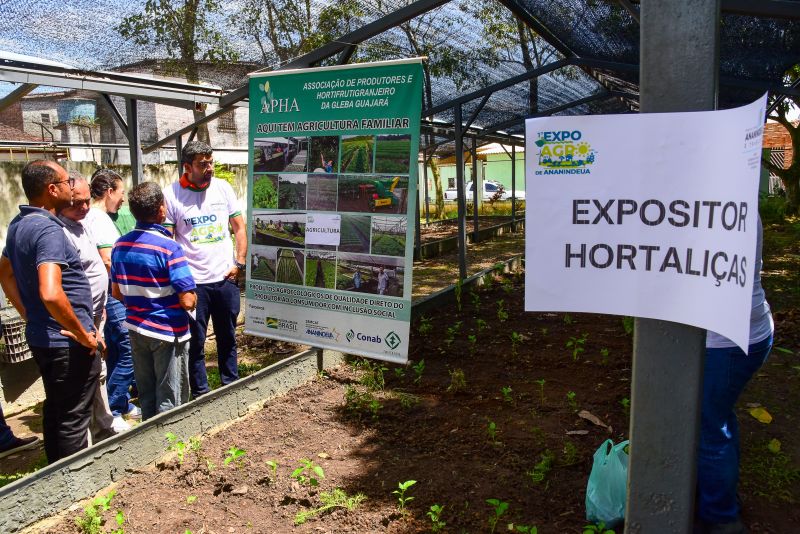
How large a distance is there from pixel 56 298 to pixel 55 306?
0.04 m

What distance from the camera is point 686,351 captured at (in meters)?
1.75

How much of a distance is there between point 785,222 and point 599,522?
57.2 ft

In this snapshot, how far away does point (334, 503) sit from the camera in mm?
3145

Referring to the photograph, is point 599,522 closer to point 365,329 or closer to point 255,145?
point 365,329

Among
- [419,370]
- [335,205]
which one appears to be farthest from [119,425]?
[419,370]

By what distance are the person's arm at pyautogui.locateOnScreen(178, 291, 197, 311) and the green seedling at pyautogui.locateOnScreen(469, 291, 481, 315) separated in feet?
12.8

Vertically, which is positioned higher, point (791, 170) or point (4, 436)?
point (791, 170)

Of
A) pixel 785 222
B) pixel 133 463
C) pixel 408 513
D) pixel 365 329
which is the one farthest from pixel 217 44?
pixel 785 222

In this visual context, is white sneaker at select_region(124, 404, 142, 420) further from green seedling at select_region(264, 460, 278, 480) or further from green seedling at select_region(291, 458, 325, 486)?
green seedling at select_region(291, 458, 325, 486)

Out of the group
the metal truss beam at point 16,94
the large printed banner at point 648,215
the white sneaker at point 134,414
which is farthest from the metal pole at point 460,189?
the large printed banner at point 648,215

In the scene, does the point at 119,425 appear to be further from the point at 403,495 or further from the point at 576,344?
the point at 576,344

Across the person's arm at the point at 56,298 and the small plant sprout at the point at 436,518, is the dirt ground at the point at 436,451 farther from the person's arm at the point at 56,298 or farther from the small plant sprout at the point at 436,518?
the person's arm at the point at 56,298

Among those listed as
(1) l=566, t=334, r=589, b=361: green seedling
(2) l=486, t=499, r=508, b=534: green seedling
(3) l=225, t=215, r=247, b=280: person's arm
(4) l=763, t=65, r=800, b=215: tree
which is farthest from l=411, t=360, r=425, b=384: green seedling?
(4) l=763, t=65, r=800, b=215: tree

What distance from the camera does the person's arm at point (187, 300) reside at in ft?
12.4
